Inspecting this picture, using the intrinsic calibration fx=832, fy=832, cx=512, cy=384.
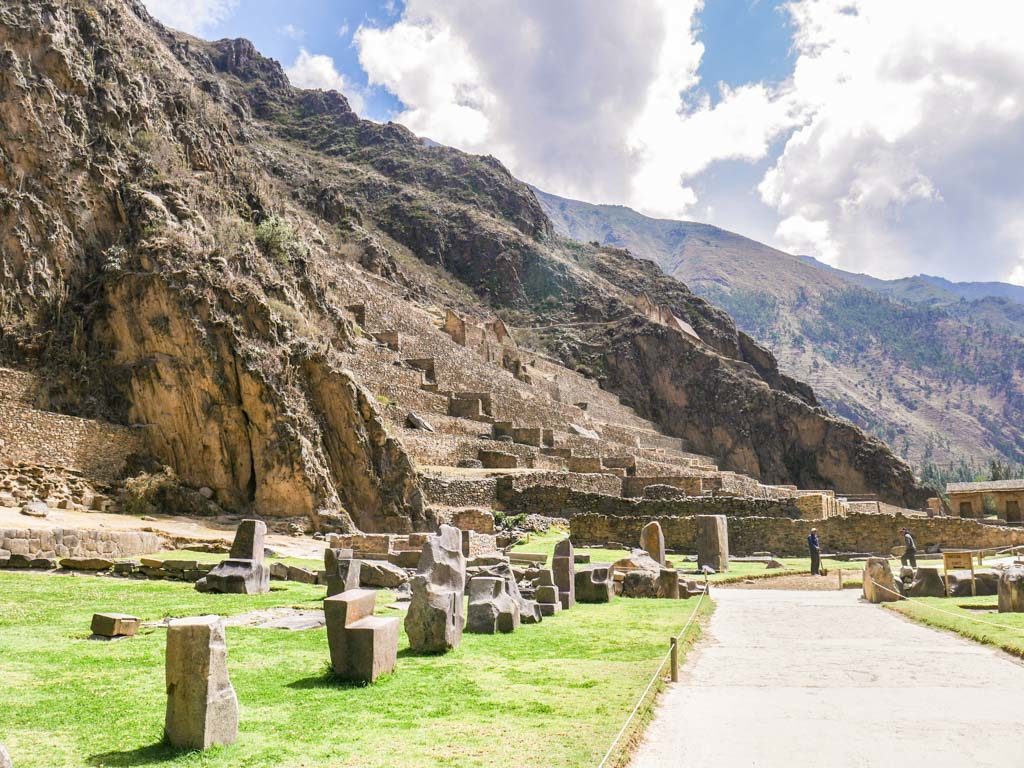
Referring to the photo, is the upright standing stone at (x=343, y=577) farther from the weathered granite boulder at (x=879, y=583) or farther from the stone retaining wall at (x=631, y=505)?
the stone retaining wall at (x=631, y=505)

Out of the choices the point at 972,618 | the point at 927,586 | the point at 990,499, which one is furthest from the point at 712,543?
the point at 990,499

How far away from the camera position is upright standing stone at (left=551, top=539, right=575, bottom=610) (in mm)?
16453

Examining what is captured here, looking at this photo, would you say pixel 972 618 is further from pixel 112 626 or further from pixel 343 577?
pixel 112 626

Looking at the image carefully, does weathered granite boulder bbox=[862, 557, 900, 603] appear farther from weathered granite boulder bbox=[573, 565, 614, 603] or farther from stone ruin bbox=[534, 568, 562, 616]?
stone ruin bbox=[534, 568, 562, 616]

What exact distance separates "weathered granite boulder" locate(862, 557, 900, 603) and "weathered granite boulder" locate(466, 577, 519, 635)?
33.3ft

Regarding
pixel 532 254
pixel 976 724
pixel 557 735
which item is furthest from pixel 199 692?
pixel 532 254

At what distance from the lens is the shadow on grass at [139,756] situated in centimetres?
600

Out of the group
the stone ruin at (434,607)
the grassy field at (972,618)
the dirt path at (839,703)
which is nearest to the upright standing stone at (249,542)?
the stone ruin at (434,607)

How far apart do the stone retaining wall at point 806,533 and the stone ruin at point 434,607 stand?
72.1 feet

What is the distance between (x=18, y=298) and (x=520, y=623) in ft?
79.2

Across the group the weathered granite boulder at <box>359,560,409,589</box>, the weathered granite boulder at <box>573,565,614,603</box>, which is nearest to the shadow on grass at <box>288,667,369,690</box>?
the weathered granite boulder at <box>359,560,409,589</box>

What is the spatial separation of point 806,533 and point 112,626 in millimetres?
27271

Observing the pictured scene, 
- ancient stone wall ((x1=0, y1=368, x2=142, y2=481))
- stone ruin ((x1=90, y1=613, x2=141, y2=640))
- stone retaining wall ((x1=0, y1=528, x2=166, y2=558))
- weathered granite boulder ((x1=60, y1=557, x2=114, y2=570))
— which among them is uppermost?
ancient stone wall ((x1=0, y1=368, x2=142, y2=481))

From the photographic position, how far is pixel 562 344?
9975 cm
